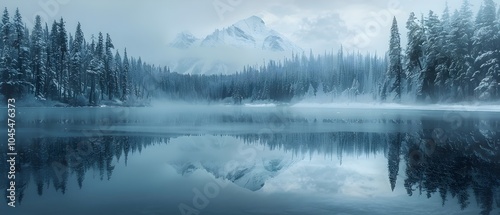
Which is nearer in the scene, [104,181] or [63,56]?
[104,181]

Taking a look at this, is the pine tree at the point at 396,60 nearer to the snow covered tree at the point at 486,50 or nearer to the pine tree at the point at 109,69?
the snow covered tree at the point at 486,50

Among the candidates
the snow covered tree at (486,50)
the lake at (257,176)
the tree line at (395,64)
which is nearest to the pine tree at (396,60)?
the tree line at (395,64)

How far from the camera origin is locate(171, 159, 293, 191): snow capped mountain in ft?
51.8

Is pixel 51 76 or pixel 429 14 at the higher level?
pixel 429 14

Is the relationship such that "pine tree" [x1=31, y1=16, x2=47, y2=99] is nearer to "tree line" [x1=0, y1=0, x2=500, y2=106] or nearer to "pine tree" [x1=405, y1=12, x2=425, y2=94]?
"tree line" [x1=0, y1=0, x2=500, y2=106]

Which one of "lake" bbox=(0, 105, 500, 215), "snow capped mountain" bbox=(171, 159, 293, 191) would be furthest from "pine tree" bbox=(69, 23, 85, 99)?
"snow capped mountain" bbox=(171, 159, 293, 191)

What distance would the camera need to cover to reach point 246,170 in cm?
1825

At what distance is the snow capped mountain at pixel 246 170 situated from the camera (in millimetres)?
15773

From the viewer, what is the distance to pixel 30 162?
1862cm

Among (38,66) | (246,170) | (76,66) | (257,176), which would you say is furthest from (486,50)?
(76,66)

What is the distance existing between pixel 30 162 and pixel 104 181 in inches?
221

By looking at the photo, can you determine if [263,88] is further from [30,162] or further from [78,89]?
[30,162]

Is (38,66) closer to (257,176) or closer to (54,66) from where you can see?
(54,66)

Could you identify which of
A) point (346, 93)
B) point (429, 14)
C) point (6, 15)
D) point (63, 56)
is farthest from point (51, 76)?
point (346, 93)
